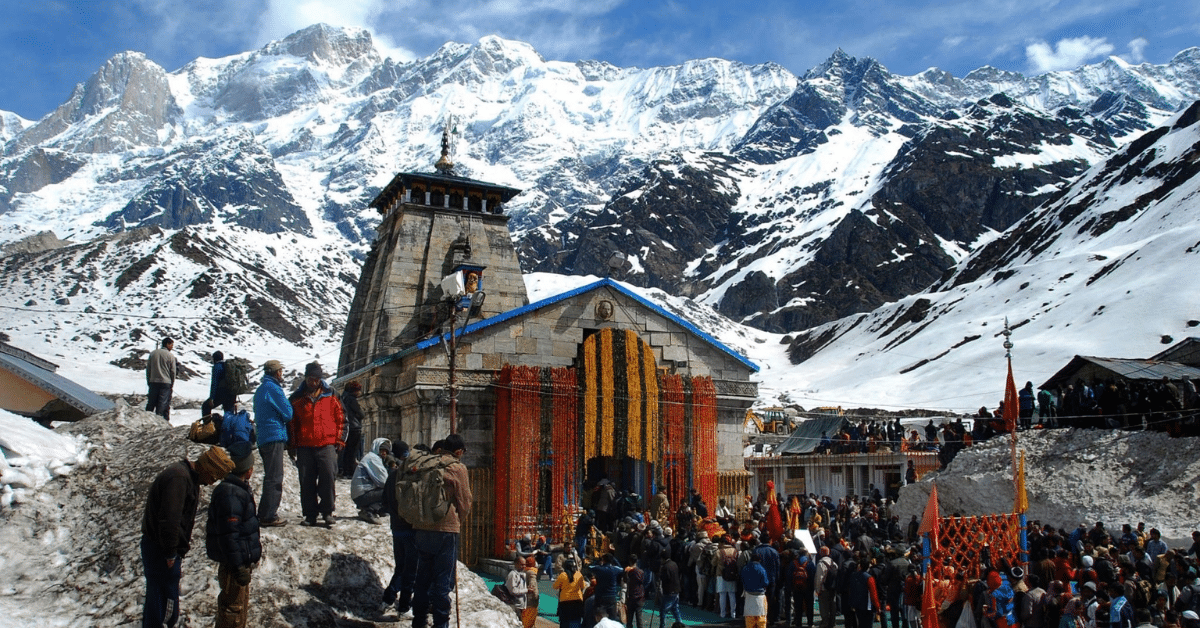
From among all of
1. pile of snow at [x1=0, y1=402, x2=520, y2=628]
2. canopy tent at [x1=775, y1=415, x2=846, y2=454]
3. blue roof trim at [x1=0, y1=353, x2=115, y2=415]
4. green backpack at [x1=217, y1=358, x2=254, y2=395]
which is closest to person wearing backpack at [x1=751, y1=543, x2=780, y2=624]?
pile of snow at [x1=0, y1=402, x2=520, y2=628]

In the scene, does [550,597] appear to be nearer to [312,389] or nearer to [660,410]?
[660,410]

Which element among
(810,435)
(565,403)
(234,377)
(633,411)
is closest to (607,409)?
(633,411)

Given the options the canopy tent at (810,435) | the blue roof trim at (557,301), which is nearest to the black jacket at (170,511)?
the blue roof trim at (557,301)

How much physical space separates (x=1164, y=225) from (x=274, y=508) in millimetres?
87946

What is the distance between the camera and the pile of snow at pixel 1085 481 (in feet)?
65.4

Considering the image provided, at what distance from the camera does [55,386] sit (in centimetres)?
1659

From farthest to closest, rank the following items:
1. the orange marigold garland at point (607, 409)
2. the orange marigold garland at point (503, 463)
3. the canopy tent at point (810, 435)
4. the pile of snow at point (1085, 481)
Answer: the canopy tent at point (810, 435), the orange marigold garland at point (607, 409), the orange marigold garland at point (503, 463), the pile of snow at point (1085, 481)

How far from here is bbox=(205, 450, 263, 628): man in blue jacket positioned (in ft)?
24.8

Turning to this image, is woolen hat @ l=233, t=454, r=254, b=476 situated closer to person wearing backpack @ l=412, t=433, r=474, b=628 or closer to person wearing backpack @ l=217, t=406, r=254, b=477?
person wearing backpack @ l=217, t=406, r=254, b=477

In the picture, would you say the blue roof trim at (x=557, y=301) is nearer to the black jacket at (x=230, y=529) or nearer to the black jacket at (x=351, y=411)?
the black jacket at (x=351, y=411)

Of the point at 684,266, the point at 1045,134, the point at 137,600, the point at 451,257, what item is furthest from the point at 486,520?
the point at 1045,134

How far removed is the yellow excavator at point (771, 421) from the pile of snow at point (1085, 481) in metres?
21.6

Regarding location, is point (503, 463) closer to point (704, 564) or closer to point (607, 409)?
point (607, 409)

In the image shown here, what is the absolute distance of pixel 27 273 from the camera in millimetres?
107562
